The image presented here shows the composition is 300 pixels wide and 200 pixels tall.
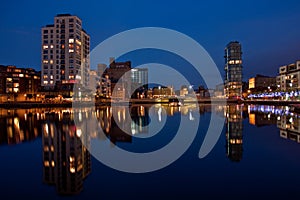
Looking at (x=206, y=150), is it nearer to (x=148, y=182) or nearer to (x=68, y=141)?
(x=148, y=182)

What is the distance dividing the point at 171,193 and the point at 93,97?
116 meters

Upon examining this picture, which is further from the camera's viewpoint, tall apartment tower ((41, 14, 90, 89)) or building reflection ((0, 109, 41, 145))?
tall apartment tower ((41, 14, 90, 89))

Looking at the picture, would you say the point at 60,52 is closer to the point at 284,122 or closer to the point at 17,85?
the point at 17,85

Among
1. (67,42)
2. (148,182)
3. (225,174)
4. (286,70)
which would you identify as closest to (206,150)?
(225,174)

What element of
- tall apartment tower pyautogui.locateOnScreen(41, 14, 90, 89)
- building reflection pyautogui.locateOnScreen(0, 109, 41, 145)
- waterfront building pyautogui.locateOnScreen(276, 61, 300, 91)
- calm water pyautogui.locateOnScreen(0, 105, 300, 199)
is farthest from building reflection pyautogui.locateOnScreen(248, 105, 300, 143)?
waterfront building pyautogui.locateOnScreen(276, 61, 300, 91)

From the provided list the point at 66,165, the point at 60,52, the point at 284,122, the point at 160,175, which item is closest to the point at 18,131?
the point at 66,165

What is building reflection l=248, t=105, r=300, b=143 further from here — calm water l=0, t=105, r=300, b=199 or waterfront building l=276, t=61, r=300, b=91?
waterfront building l=276, t=61, r=300, b=91

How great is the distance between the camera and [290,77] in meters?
126

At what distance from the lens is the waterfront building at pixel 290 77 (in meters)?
120

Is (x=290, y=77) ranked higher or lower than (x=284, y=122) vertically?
higher

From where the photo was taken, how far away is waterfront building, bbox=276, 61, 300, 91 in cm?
11994

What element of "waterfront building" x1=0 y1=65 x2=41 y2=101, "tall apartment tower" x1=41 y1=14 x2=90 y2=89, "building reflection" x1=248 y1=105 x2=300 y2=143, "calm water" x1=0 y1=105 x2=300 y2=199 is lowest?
"calm water" x1=0 y1=105 x2=300 y2=199

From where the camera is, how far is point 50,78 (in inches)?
4250

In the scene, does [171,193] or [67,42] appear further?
[67,42]
